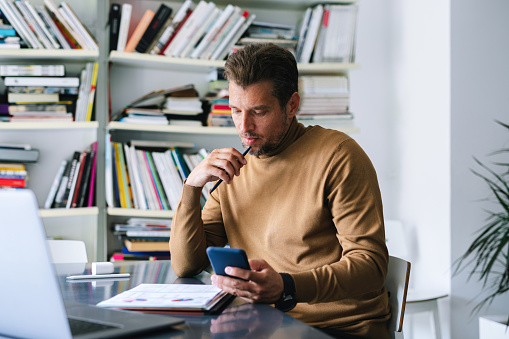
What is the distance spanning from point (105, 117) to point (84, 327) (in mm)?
1972

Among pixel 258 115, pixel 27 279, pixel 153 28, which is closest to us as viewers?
pixel 27 279

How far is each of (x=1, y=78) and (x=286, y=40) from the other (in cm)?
142

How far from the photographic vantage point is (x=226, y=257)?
1.01 m

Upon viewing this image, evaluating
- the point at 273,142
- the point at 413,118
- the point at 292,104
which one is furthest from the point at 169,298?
the point at 413,118

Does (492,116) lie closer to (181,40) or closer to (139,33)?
(181,40)

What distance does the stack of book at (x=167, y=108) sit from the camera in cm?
265

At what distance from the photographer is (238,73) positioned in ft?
4.91

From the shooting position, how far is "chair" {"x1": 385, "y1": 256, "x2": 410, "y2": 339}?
136 cm

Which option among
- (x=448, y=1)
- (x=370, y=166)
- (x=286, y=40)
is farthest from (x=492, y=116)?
(x=370, y=166)

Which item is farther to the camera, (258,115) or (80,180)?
(80,180)

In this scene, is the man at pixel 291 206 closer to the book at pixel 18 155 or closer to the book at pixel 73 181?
the book at pixel 73 181

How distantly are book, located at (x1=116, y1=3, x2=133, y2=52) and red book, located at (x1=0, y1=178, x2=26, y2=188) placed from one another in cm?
78

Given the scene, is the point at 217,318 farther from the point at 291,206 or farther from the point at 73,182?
the point at 73,182

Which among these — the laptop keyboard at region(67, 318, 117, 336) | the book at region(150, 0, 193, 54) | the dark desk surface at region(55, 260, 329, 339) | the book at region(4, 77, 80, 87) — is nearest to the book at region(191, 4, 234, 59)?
the book at region(150, 0, 193, 54)
